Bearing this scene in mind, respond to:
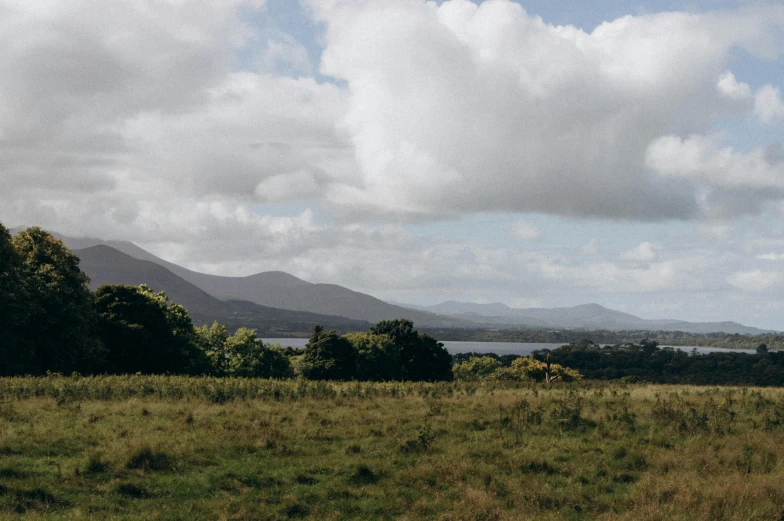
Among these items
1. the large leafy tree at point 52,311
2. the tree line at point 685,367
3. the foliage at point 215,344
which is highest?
the large leafy tree at point 52,311

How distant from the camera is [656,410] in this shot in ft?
83.6

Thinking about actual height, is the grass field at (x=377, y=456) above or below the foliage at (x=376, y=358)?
above

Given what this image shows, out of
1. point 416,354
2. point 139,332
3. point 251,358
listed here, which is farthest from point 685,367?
point 139,332

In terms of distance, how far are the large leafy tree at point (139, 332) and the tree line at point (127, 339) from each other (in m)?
0.10

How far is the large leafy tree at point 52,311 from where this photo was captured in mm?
49094

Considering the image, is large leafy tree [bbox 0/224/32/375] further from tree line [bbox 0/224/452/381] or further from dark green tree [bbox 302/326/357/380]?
dark green tree [bbox 302/326/357/380]

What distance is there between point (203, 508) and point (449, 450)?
8208 millimetres

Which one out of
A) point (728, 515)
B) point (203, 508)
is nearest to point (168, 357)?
point (203, 508)

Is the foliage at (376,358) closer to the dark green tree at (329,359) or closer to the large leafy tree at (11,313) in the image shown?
the dark green tree at (329,359)

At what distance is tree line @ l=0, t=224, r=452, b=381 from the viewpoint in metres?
48.4

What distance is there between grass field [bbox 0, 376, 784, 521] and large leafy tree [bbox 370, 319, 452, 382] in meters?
58.6

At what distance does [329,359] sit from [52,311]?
34101mm

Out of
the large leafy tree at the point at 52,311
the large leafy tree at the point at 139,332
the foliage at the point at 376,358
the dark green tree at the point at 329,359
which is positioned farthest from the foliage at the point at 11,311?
the foliage at the point at 376,358

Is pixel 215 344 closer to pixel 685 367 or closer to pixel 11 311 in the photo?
pixel 11 311
